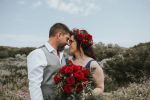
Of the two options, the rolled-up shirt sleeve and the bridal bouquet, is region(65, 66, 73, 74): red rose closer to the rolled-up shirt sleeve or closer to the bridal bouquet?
the bridal bouquet

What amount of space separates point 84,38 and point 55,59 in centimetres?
81

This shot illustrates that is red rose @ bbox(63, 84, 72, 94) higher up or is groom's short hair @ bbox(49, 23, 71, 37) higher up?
groom's short hair @ bbox(49, 23, 71, 37)

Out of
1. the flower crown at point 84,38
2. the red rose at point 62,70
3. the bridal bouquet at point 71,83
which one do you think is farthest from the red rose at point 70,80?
the flower crown at point 84,38

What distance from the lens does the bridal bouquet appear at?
4.91m

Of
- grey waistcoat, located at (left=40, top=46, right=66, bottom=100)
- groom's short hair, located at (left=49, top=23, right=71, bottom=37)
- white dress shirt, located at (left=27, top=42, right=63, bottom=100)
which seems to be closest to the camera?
white dress shirt, located at (left=27, top=42, right=63, bottom=100)

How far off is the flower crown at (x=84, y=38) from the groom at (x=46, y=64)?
1.63ft

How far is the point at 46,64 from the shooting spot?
4.92 m

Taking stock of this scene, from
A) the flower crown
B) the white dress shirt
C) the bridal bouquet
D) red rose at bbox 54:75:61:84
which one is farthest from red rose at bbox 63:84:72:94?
the flower crown

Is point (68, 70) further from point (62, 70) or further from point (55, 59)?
point (55, 59)

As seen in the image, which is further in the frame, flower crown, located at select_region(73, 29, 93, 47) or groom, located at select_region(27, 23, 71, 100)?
flower crown, located at select_region(73, 29, 93, 47)

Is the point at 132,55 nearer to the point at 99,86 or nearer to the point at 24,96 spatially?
the point at 24,96

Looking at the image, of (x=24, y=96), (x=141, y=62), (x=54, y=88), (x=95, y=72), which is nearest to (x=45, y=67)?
(x=54, y=88)

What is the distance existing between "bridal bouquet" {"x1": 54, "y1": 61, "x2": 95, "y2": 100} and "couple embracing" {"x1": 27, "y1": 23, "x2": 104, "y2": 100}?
80 mm

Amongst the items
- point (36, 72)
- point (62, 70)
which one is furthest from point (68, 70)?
point (36, 72)
